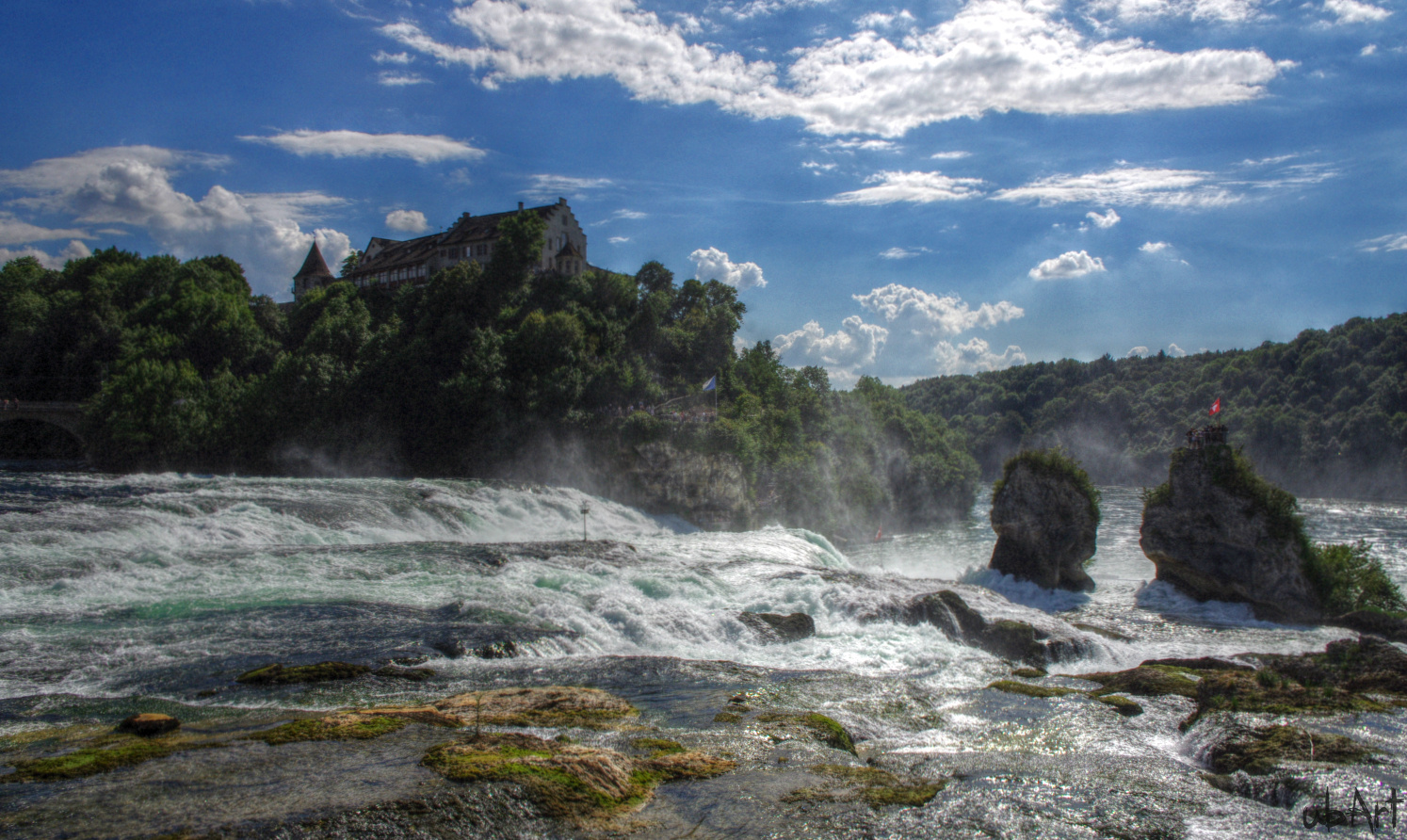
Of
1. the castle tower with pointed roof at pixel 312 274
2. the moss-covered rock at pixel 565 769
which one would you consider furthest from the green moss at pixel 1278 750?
the castle tower with pointed roof at pixel 312 274

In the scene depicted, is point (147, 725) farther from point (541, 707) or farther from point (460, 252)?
point (460, 252)

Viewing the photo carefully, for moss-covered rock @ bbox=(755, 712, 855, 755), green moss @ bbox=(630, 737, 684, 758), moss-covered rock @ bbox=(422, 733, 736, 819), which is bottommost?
moss-covered rock @ bbox=(755, 712, 855, 755)

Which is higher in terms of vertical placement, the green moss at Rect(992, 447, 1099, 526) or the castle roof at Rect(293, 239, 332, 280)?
the castle roof at Rect(293, 239, 332, 280)

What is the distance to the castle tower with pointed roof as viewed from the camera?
290ft

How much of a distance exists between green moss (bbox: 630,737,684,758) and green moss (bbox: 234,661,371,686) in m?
5.66

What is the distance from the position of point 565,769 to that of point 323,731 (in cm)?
328

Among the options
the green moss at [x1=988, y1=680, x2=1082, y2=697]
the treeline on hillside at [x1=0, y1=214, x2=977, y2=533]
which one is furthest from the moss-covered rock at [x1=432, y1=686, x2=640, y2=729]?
the treeline on hillside at [x1=0, y1=214, x2=977, y2=533]

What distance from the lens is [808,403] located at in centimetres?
7006

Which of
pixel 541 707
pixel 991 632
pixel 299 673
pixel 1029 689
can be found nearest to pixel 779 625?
pixel 991 632

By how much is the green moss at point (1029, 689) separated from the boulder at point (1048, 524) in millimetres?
22314

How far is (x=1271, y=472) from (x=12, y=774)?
131 meters

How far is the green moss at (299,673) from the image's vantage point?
433 inches

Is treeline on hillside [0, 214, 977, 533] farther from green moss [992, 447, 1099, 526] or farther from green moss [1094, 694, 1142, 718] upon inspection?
green moss [1094, 694, 1142, 718]

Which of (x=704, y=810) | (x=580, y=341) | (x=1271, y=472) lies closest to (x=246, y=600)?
(x=704, y=810)
